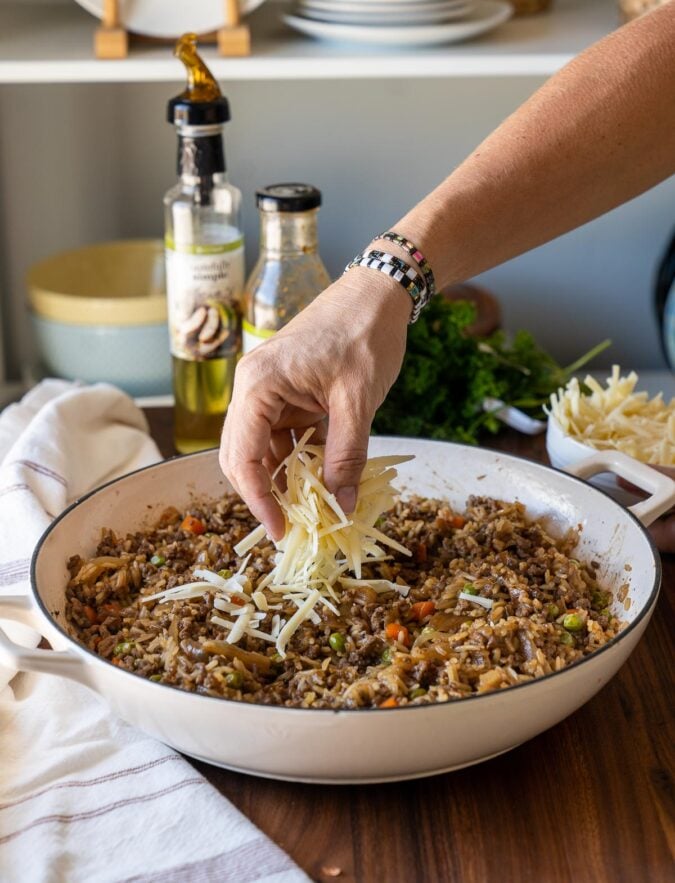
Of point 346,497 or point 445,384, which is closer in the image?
point 346,497

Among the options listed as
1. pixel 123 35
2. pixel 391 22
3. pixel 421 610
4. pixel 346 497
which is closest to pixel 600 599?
pixel 421 610

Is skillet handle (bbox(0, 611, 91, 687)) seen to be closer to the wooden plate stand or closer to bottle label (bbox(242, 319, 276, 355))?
bottle label (bbox(242, 319, 276, 355))

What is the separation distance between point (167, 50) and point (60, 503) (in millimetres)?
959

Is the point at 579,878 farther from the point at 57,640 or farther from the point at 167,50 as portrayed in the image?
the point at 167,50

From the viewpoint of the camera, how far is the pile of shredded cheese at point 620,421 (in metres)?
1.75

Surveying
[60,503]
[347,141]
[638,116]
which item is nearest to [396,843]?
[60,503]

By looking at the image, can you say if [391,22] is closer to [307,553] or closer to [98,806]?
[307,553]

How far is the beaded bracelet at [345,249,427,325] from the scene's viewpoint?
4.65 ft

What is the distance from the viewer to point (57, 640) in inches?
47.0

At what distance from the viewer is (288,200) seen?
71.3 inches

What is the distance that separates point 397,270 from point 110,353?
1.05m

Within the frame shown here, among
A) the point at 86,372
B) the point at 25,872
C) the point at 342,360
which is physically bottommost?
the point at 86,372

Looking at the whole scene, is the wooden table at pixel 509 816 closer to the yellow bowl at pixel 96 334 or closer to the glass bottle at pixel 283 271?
the glass bottle at pixel 283 271

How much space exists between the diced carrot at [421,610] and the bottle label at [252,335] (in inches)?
24.2
